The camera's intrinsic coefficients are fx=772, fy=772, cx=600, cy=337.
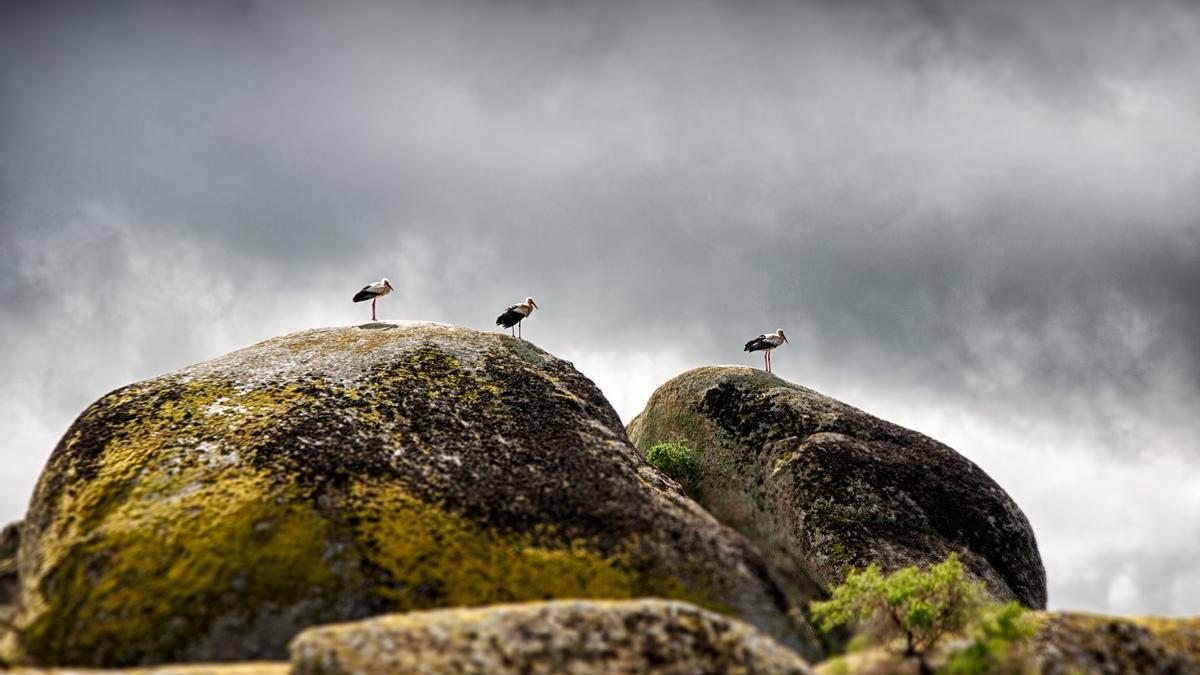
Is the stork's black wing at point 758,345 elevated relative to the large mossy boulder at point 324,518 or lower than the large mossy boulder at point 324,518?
elevated

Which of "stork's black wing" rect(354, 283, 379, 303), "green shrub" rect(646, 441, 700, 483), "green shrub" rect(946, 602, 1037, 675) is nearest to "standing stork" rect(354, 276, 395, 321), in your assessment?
"stork's black wing" rect(354, 283, 379, 303)

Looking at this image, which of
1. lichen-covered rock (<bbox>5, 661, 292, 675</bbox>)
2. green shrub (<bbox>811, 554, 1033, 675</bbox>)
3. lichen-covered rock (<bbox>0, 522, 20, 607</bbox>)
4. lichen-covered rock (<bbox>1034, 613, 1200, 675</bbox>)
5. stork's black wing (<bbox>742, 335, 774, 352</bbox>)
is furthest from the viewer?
stork's black wing (<bbox>742, 335, 774, 352</bbox>)

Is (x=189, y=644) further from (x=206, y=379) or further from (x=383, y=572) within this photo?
(x=206, y=379)

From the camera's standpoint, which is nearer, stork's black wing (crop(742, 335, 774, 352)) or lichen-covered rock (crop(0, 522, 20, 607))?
lichen-covered rock (crop(0, 522, 20, 607))

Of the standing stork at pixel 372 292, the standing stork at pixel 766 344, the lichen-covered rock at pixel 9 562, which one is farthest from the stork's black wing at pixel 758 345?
the lichen-covered rock at pixel 9 562

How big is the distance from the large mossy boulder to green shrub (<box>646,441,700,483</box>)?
15.6m

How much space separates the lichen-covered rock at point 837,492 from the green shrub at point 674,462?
23.2 inches

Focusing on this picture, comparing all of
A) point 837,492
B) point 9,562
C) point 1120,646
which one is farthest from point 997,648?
point 9,562

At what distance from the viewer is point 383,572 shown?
22.5m

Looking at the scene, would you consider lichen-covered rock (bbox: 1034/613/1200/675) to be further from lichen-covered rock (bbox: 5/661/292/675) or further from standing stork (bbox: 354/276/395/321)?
standing stork (bbox: 354/276/395/321)

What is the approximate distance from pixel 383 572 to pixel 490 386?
45.8ft

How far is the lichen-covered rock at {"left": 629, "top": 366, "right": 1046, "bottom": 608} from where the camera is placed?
40.3 metres

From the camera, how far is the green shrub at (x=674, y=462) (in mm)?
49884

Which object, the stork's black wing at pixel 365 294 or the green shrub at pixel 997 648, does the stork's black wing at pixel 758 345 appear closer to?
the stork's black wing at pixel 365 294
